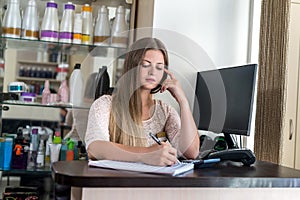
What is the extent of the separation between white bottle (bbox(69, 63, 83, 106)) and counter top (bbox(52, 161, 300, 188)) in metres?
0.76

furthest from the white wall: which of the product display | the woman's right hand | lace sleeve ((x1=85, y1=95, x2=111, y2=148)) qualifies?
the woman's right hand

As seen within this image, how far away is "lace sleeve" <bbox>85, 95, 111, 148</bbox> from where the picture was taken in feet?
4.15

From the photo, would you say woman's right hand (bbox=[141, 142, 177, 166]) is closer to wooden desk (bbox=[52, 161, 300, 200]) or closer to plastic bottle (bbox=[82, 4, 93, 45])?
wooden desk (bbox=[52, 161, 300, 200])

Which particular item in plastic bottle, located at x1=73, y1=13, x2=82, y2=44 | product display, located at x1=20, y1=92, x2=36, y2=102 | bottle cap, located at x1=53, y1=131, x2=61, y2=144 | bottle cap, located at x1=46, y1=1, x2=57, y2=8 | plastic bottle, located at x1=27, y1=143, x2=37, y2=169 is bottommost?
plastic bottle, located at x1=27, y1=143, x2=37, y2=169

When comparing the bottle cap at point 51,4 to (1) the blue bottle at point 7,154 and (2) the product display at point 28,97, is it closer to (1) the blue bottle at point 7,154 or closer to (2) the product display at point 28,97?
(2) the product display at point 28,97

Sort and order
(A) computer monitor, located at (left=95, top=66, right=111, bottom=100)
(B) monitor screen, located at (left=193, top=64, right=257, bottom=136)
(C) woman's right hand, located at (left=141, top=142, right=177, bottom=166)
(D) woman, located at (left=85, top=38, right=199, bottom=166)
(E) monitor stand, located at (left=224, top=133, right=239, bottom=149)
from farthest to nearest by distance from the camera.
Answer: (E) monitor stand, located at (left=224, top=133, right=239, bottom=149), (B) monitor screen, located at (left=193, top=64, right=257, bottom=136), (A) computer monitor, located at (left=95, top=66, right=111, bottom=100), (D) woman, located at (left=85, top=38, right=199, bottom=166), (C) woman's right hand, located at (left=141, top=142, right=177, bottom=166)

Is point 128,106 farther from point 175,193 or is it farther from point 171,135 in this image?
point 175,193

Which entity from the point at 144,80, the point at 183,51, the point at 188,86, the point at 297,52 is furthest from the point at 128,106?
the point at 297,52

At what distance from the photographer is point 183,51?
166cm

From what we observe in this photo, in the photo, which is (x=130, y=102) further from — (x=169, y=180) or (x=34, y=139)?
(x=34, y=139)

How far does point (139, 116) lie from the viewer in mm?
1397

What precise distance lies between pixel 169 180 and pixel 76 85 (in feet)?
3.68

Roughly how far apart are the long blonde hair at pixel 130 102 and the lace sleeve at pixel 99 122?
0.07 ft

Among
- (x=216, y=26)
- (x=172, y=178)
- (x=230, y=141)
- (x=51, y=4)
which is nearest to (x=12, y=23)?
(x=51, y=4)
